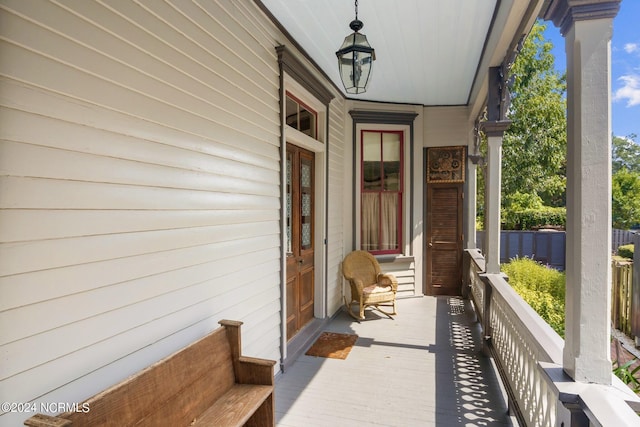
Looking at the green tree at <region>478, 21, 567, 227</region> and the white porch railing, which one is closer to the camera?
the white porch railing

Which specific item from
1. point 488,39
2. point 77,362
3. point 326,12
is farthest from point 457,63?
point 77,362

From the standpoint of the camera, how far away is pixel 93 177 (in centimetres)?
155

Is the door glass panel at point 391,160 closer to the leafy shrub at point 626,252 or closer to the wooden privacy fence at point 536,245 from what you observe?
the wooden privacy fence at point 536,245

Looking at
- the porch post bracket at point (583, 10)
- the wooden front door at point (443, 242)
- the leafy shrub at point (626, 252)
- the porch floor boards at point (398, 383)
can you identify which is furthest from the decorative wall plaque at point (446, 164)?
Result: the porch post bracket at point (583, 10)

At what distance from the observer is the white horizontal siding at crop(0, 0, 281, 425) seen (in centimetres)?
129

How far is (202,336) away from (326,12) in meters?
2.72

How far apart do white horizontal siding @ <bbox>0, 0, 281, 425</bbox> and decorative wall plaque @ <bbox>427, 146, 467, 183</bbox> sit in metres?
4.27

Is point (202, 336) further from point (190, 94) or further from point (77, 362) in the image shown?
point (190, 94)

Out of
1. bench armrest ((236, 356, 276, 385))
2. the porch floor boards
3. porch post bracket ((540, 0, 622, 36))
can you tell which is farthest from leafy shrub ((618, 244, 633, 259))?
bench armrest ((236, 356, 276, 385))

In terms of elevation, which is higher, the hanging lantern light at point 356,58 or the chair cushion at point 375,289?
the hanging lantern light at point 356,58

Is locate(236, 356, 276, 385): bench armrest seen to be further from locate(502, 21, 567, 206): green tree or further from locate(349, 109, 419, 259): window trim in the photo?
locate(502, 21, 567, 206): green tree

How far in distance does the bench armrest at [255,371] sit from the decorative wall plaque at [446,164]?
4.84 meters

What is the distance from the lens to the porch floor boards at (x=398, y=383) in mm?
2770

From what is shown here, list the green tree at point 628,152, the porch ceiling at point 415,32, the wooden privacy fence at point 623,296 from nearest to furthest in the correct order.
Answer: the porch ceiling at point 415,32
the wooden privacy fence at point 623,296
the green tree at point 628,152
